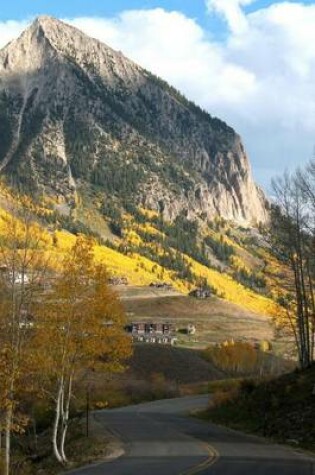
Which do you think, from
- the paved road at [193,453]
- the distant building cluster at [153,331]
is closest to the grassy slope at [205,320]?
the distant building cluster at [153,331]

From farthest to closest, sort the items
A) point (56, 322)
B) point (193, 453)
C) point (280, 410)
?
point (280, 410), point (193, 453), point (56, 322)

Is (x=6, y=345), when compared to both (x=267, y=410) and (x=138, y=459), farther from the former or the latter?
(x=267, y=410)

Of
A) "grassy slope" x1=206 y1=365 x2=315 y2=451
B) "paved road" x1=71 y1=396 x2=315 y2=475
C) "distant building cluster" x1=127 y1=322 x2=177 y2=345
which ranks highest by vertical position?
"distant building cluster" x1=127 y1=322 x2=177 y2=345

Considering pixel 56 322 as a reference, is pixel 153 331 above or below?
below

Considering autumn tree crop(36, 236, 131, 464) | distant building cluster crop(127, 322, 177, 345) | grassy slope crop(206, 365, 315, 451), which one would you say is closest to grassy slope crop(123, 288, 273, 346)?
distant building cluster crop(127, 322, 177, 345)

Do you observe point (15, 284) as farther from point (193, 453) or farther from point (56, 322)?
point (193, 453)

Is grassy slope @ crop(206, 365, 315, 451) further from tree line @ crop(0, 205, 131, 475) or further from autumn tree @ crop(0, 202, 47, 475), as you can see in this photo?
autumn tree @ crop(0, 202, 47, 475)

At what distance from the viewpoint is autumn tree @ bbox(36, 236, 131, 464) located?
31.8 metres

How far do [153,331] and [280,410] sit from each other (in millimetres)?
124079

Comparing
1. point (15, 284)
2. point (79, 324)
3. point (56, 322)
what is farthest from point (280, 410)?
point (15, 284)

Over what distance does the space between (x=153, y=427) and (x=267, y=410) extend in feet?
32.8

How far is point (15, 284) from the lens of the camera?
24.0 m

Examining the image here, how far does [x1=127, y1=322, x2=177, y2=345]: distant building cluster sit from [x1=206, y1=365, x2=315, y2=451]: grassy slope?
103565 mm

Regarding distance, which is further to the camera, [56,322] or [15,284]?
[56,322]
